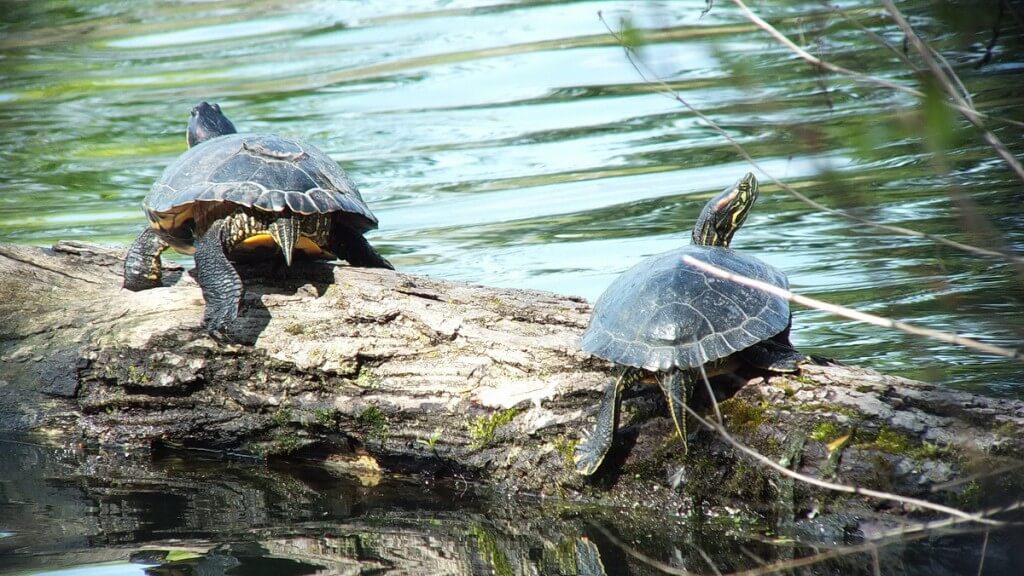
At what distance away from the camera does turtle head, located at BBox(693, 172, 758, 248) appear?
4.33 m

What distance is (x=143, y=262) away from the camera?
14.9 ft

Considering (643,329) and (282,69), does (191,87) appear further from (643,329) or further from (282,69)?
(643,329)

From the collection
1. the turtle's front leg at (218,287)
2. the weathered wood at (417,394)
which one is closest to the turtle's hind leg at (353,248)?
the weathered wood at (417,394)

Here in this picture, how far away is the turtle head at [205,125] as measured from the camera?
5.58 metres

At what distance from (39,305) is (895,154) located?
5.98m

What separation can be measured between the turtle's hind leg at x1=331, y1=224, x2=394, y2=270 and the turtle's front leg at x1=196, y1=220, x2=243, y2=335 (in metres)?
0.59

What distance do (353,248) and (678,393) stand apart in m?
1.85

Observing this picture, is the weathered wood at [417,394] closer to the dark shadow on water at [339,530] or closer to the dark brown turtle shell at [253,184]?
the dark shadow on water at [339,530]

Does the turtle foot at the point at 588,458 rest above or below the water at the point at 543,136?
above

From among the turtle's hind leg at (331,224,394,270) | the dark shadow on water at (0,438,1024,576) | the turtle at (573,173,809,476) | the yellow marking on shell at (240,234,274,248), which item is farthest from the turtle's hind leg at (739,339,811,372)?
the yellow marking on shell at (240,234,274,248)

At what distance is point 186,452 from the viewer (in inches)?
166

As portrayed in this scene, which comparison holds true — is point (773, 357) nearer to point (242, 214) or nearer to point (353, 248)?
point (353, 248)

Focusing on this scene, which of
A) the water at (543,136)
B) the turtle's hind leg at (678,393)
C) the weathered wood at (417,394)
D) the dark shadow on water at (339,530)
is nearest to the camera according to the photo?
the dark shadow on water at (339,530)

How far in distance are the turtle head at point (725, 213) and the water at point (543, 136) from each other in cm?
42
